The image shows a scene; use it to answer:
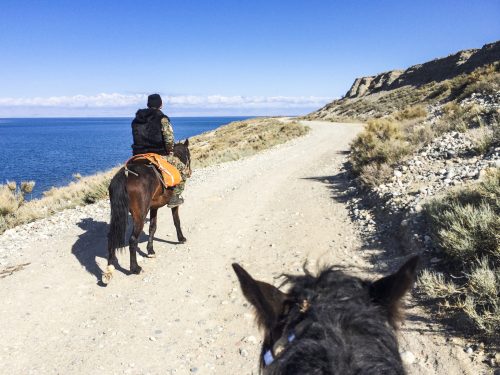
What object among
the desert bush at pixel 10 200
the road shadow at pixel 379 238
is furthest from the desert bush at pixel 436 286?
the desert bush at pixel 10 200

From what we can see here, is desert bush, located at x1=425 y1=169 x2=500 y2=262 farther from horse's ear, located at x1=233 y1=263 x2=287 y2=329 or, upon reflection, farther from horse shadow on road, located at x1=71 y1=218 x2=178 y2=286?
horse shadow on road, located at x1=71 y1=218 x2=178 y2=286

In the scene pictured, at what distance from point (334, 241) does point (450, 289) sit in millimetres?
2813

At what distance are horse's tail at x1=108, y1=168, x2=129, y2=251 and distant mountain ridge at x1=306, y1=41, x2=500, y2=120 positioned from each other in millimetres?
40193

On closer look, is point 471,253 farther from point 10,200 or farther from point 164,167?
point 10,200

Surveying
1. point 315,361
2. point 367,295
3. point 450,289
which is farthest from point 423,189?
point 315,361

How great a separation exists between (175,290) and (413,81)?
246ft

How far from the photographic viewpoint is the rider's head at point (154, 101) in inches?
267

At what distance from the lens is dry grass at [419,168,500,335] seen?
12.6ft

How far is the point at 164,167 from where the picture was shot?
6902mm

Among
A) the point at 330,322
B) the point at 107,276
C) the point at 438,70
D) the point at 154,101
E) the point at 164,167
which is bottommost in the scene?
the point at 107,276

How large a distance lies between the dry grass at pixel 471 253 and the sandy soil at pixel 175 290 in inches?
Answer: 14.4

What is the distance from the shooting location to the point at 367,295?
174 centimetres

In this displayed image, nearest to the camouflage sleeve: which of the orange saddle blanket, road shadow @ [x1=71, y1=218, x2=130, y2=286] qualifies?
the orange saddle blanket

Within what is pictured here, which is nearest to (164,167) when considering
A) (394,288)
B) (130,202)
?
(130,202)
